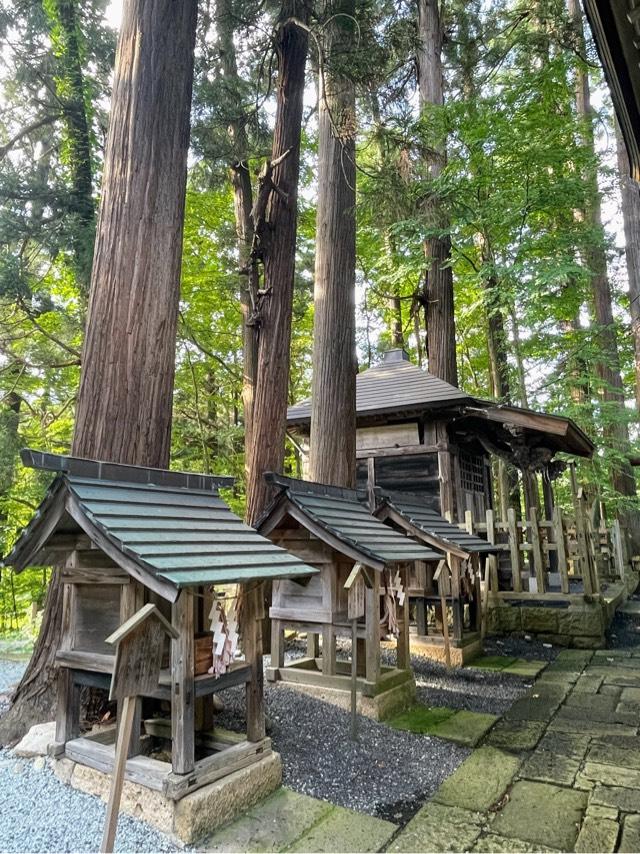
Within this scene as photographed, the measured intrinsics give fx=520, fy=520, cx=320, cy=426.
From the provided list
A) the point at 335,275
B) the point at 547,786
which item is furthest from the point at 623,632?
the point at 335,275

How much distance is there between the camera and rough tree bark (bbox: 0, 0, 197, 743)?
14.1 feet

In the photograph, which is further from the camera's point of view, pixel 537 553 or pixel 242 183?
pixel 242 183

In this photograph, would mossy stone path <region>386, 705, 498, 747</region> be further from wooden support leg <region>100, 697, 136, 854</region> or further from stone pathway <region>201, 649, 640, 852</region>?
wooden support leg <region>100, 697, 136, 854</region>

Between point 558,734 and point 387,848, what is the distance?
2532 mm

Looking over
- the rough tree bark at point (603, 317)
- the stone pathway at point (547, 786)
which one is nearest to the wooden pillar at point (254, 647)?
the stone pathway at point (547, 786)

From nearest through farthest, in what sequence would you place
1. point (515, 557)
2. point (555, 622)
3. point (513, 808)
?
point (513, 808)
point (555, 622)
point (515, 557)

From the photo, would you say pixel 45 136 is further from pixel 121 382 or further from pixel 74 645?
pixel 74 645

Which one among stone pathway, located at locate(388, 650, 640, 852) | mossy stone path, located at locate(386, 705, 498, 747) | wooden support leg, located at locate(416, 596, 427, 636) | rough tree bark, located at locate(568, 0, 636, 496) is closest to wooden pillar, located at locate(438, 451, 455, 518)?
wooden support leg, located at locate(416, 596, 427, 636)

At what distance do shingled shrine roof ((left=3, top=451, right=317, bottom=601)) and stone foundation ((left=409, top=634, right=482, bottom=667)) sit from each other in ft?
14.9

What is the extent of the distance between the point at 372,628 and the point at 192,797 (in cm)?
249

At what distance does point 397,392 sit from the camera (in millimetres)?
10906

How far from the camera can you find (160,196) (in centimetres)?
491

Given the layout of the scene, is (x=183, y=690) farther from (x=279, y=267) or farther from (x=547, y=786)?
(x=279, y=267)

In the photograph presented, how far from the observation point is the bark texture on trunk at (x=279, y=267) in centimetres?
684
